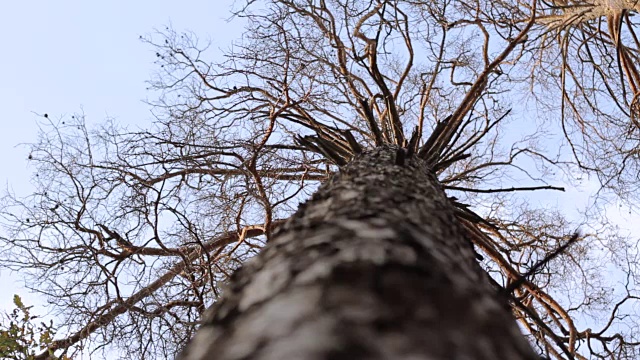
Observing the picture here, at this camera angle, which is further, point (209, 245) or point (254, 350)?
point (209, 245)

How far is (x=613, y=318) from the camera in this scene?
558 cm

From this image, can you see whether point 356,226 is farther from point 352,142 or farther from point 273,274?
point 352,142

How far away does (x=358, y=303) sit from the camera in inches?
34.6

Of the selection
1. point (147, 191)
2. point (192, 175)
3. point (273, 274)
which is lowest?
point (273, 274)

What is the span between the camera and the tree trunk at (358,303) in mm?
805

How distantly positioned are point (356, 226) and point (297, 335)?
1.70 ft

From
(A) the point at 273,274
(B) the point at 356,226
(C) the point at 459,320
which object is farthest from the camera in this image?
(B) the point at 356,226

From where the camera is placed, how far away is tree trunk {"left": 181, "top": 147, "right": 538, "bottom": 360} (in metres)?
0.80

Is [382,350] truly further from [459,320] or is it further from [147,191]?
[147,191]

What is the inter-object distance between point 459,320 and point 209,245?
563cm

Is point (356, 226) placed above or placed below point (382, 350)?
above

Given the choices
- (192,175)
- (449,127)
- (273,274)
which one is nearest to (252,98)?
(192,175)

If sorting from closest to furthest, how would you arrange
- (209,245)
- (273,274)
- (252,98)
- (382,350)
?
1. (382,350)
2. (273,274)
3. (209,245)
4. (252,98)

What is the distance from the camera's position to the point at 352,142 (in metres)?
3.96
